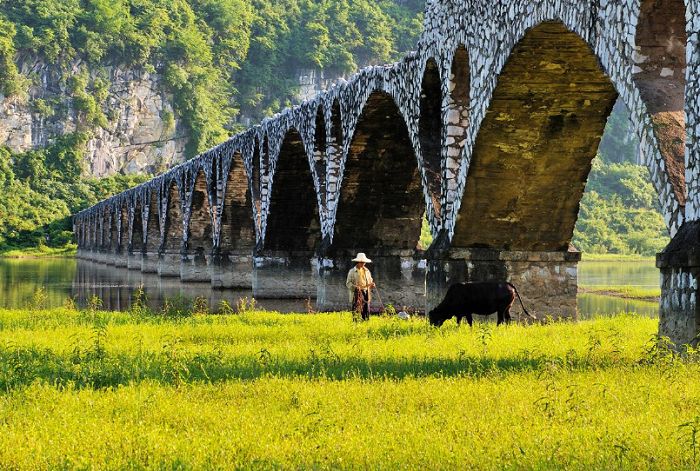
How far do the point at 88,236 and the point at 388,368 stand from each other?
3501 inches

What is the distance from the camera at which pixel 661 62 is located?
412 inches

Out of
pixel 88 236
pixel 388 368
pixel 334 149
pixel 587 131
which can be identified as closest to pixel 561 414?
pixel 388 368

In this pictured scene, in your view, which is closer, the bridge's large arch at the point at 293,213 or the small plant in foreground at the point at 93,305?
the small plant in foreground at the point at 93,305

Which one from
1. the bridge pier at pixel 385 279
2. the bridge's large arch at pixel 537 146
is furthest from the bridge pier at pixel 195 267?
the bridge's large arch at pixel 537 146

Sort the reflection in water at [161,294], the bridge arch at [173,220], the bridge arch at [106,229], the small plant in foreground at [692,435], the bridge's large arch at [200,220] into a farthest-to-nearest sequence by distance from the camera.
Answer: the bridge arch at [106,229]
the bridge arch at [173,220]
the bridge's large arch at [200,220]
the reflection in water at [161,294]
the small plant in foreground at [692,435]

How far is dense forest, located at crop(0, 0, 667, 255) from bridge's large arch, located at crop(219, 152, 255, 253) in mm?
45097

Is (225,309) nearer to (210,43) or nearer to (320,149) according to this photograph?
(320,149)

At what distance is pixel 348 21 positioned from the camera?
15675cm

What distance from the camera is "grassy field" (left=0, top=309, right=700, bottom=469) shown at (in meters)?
6.16

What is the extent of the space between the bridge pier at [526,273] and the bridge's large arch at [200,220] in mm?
29418

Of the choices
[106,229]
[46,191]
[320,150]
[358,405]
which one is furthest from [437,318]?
[46,191]

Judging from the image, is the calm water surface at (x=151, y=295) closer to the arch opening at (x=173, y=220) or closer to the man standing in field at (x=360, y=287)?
the man standing in field at (x=360, y=287)

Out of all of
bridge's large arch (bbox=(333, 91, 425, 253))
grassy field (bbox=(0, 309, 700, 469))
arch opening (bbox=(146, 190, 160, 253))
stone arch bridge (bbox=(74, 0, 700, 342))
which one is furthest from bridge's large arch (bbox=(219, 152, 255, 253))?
grassy field (bbox=(0, 309, 700, 469))

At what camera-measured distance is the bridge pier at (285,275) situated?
104 feet
